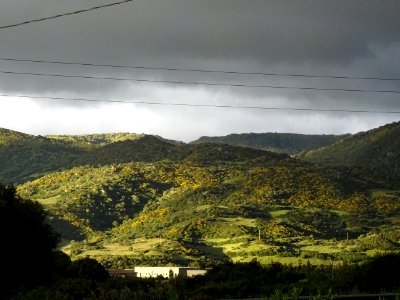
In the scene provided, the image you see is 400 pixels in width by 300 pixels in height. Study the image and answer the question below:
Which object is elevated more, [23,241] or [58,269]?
[23,241]

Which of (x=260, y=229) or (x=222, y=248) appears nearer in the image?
(x=222, y=248)

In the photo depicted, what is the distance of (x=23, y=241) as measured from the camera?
6125 centimetres

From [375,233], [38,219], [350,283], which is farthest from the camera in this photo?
[375,233]

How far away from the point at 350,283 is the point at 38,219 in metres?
34.4

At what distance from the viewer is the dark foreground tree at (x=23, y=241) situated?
5866cm

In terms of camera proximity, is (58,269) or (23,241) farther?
(58,269)

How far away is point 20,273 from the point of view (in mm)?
59531

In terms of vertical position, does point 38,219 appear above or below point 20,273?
above

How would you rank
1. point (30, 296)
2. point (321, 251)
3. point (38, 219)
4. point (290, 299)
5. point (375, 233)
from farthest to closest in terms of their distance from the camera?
point (375, 233), point (321, 251), point (38, 219), point (30, 296), point (290, 299)

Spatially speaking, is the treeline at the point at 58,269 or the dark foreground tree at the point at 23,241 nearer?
the treeline at the point at 58,269

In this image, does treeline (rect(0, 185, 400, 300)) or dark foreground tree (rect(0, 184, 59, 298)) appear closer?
treeline (rect(0, 185, 400, 300))

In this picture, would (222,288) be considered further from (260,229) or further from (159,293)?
(260,229)

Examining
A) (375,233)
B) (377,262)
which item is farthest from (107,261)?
(377,262)

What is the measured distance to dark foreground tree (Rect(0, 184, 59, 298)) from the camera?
192 ft
